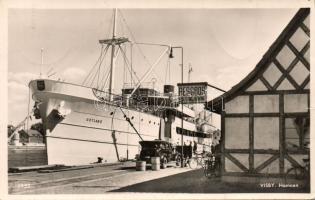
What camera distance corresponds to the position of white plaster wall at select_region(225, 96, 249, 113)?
13.3m

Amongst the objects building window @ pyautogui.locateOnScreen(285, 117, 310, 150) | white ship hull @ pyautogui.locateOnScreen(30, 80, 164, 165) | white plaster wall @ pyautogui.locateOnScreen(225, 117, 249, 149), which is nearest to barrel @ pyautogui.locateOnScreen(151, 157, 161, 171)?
white ship hull @ pyautogui.locateOnScreen(30, 80, 164, 165)

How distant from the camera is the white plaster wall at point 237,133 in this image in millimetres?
13211

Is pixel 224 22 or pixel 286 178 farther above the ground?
pixel 224 22

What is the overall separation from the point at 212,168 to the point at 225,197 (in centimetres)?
461

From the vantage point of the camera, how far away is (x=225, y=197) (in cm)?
1149

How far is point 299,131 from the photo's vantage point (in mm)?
12820

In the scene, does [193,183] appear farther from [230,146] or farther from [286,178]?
[286,178]

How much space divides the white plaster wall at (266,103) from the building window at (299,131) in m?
0.56

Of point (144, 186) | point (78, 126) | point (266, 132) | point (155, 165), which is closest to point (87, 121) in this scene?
point (78, 126)

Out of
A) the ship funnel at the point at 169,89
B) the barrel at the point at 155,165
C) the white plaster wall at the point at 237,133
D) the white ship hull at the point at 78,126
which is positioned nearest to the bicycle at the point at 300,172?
the white plaster wall at the point at 237,133

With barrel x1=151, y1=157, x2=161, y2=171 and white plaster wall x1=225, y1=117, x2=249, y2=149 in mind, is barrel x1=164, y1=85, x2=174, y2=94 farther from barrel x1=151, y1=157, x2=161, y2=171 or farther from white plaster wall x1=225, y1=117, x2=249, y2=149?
white plaster wall x1=225, y1=117, x2=249, y2=149

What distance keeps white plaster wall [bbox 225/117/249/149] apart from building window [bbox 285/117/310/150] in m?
1.25

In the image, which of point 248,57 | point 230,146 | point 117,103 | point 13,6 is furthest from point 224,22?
point 117,103

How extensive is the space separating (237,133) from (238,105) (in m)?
0.90
